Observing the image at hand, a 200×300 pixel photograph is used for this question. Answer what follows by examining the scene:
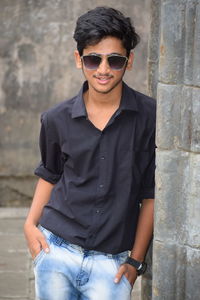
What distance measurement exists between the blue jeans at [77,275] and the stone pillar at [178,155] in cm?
19

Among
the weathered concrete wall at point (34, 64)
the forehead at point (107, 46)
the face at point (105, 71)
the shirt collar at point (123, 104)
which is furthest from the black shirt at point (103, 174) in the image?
the weathered concrete wall at point (34, 64)

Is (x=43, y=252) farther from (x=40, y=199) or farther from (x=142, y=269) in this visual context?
(x=142, y=269)

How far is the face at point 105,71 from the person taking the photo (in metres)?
3.37

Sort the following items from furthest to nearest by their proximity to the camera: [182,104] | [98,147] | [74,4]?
1. [74,4]
2. [98,147]
3. [182,104]

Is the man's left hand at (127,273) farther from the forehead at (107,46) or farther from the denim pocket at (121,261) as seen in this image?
the forehead at (107,46)

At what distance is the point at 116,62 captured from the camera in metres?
3.39

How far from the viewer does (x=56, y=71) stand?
7.20 meters

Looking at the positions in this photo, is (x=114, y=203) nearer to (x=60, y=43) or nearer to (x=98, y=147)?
(x=98, y=147)

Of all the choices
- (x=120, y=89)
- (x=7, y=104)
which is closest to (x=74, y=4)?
(x=7, y=104)

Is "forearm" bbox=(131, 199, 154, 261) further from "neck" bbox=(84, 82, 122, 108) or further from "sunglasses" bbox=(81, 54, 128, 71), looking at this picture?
"sunglasses" bbox=(81, 54, 128, 71)

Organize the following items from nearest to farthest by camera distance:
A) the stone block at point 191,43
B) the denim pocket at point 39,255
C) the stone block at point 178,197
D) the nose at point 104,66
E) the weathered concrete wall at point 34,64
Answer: the stone block at point 191,43 < the stone block at point 178,197 < the nose at point 104,66 < the denim pocket at point 39,255 < the weathered concrete wall at point 34,64

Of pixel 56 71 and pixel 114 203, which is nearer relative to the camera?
pixel 114 203

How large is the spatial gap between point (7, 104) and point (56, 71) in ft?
1.64

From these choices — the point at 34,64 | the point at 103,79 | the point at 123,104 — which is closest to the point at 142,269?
the point at 123,104
